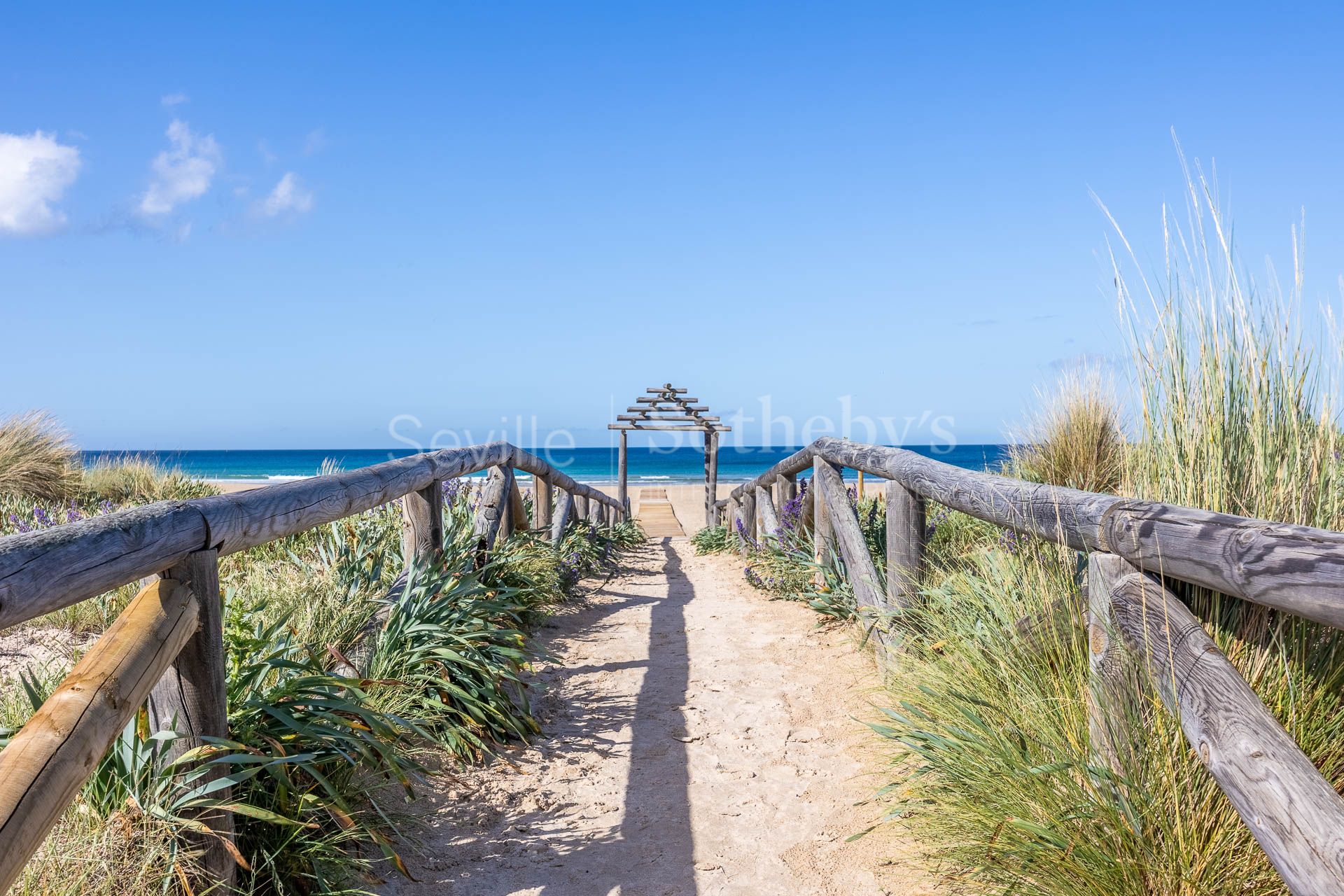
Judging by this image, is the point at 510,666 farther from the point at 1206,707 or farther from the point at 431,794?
the point at 1206,707

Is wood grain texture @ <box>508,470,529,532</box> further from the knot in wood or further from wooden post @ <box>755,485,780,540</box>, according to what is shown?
the knot in wood

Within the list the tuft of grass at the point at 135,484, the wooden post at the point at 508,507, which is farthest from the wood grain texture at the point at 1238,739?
the tuft of grass at the point at 135,484

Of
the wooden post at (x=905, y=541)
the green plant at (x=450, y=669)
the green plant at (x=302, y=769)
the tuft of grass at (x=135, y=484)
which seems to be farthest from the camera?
the tuft of grass at (x=135, y=484)

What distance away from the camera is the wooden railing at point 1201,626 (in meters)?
1.43

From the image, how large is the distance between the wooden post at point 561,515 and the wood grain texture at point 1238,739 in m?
5.01

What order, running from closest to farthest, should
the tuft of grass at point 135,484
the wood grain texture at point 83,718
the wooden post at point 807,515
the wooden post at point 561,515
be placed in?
the wood grain texture at point 83,718
the wooden post at point 807,515
the wooden post at point 561,515
the tuft of grass at point 135,484

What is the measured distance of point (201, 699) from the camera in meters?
1.95

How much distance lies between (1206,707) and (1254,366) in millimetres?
931

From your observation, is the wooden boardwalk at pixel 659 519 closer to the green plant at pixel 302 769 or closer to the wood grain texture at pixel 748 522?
the wood grain texture at pixel 748 522

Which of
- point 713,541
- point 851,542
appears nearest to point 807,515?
point 851,542

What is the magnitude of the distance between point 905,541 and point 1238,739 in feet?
7.60

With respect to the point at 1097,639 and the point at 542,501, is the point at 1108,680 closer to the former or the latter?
the point at 1097,639

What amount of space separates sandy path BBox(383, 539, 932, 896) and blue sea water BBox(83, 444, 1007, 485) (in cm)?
3549

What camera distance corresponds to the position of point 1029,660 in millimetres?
2486
